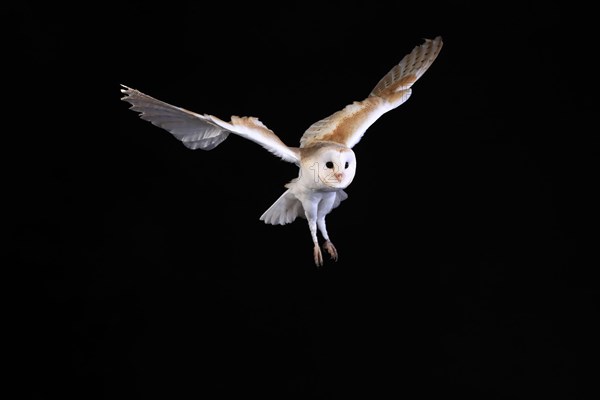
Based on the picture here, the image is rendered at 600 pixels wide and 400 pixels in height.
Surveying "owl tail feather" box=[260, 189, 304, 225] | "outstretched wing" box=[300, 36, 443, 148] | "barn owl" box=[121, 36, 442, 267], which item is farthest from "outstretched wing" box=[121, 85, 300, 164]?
"owl tail feather" box=[260, 189, 304, 225]

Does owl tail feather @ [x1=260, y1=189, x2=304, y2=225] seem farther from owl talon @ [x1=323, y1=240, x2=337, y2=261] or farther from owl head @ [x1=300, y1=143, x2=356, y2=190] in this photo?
owl head @ [x1=300, y1=143, x2=356, y2=190]

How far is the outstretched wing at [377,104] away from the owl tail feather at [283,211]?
264mm

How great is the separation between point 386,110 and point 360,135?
0.17 m

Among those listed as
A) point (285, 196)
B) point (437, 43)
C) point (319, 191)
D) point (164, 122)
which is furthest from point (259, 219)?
point (437, 43)

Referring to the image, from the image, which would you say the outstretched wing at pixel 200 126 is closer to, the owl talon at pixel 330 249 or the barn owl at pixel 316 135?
the barn owl at pixel 316 135

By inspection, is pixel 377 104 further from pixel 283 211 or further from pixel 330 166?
pixel 283 211

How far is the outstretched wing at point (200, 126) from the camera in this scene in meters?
3.30

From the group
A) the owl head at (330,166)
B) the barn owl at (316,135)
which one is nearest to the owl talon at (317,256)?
the barn owl at (316,135)

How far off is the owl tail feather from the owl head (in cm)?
33

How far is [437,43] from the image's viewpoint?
12.6ft

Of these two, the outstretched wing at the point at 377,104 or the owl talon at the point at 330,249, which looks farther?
the owl talon at the point at 330,249

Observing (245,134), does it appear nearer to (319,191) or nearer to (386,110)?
(319,191)

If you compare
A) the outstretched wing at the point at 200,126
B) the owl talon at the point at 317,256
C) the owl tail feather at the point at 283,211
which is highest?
the outstretched wing at the point at 200,126

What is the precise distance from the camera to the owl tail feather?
3.81m
